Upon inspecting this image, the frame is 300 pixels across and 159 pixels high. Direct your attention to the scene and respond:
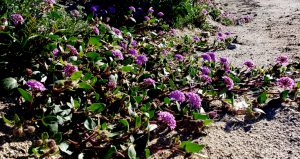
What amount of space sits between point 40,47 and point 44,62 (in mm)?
163

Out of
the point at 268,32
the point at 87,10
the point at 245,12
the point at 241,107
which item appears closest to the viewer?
the point at 241,107

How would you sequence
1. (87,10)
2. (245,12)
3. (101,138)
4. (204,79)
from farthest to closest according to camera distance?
(245,12)
(87,10)
(204,79)
(101,138)

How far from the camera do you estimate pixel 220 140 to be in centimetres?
314

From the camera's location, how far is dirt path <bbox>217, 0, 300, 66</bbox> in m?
5.74

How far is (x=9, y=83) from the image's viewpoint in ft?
9.77


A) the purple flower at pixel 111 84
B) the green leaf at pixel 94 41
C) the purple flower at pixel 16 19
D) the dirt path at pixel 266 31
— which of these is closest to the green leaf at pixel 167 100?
the purple flower at pixel 111 84

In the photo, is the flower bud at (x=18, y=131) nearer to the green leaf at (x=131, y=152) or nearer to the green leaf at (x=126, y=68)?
the green leaf at (x=131, y=152)

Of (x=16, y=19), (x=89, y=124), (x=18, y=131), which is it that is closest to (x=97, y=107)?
(x=89, y=124)

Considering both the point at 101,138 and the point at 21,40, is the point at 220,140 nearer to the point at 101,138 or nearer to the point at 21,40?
the point at 101,138

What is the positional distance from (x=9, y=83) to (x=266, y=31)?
19.5 ft

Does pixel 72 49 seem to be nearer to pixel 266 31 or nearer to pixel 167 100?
pixel 167 100

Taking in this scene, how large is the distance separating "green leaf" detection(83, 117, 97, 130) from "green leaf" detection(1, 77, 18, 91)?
30.3 inches

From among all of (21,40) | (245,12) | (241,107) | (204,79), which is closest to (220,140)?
(241,107)

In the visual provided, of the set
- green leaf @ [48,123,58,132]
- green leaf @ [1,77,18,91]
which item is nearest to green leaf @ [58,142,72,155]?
green leaf @ [48,123,58,132]
